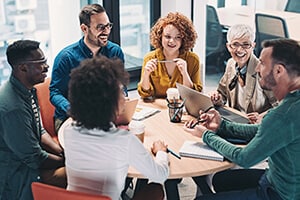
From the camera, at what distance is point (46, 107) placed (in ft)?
9.20

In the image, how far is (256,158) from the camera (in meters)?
1.70

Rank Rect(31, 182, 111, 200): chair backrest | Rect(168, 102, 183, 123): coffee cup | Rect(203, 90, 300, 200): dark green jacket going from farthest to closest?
1. Rect(168, 102, 183, 123): coffee cup
2. Rect(203, 90, 300, 200): dark green jacket
3. Rect(31, 182, 111, 200): chair backrest

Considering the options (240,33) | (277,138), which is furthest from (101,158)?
(240,33)

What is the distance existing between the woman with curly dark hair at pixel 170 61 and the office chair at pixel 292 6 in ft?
4.99

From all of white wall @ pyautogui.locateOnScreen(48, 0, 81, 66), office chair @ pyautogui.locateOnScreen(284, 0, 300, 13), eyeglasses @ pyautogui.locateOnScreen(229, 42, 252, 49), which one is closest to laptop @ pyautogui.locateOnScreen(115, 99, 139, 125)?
eyeglasses @ pyautogui.locateOnScreen(229, 42, 252, 49)

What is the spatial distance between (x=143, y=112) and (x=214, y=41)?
8.10 feet

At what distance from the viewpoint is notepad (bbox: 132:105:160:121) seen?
96.3 inches

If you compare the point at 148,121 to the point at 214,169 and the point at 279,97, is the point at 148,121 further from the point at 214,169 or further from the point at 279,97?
the point at 279,97

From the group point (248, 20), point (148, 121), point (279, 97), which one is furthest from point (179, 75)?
point (248, 20)

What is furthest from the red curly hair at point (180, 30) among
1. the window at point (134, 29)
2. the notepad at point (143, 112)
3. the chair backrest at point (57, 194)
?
the chair backrest at point (57, 194)

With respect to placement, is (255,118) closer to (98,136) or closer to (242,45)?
(242,45)

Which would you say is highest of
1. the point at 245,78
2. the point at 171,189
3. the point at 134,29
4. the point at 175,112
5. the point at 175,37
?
the point at 175,37

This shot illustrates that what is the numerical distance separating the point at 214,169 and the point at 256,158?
0.21 meters

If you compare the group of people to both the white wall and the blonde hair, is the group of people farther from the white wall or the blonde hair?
the white wall
